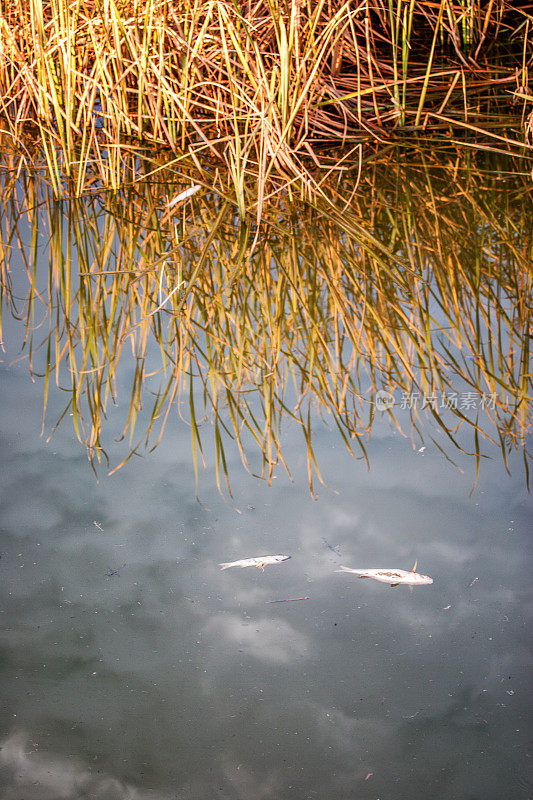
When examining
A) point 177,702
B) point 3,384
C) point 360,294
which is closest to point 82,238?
point 3,384

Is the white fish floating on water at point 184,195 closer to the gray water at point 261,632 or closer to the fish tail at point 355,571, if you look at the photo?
the gray water at point 261,632

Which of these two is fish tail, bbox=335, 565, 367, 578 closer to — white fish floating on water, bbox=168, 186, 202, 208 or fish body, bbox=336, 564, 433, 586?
fish body, bbox=336, 564, 433, 586

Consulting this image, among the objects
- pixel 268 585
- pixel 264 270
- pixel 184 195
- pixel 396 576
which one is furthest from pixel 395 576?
pixel 184 195

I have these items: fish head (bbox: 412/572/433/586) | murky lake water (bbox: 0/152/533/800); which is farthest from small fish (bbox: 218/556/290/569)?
fish head (bbox: 412/572/433/586)

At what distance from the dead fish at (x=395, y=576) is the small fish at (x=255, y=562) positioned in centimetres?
6

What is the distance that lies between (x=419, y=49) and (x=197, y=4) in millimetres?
1075

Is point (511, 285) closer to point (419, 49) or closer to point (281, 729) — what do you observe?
point (281, 729)

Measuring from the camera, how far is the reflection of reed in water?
0.80 metres

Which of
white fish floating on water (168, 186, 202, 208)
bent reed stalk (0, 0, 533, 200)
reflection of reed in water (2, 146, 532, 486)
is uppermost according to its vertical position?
bent reed stalk (0, 0, 533, 200)

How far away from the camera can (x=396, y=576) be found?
0.60 m

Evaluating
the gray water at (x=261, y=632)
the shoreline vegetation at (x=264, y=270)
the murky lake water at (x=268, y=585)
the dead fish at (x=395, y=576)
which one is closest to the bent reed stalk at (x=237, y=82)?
the shoreline vegetation at (x=264, y=270)

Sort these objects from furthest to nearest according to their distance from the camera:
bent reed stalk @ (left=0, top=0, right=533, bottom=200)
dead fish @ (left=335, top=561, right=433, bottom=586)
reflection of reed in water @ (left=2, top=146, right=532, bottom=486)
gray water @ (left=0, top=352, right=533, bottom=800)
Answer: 1. bent reed stalk @ (left=0, top=0, right=533, bottom=200)
2. reflection of reed in water @ (left=2, top=146, right=532, bottom=486)
3. dead fish @ (left=335, top=561, right=433, bottom=586)
4. gray water @ (left=0, top=352, right=533, bottom=800)

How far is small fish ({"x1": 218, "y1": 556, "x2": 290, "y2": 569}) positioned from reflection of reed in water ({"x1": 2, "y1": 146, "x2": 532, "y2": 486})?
12cm

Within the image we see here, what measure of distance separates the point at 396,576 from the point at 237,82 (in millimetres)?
1091
